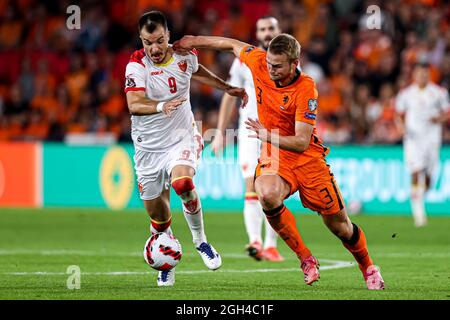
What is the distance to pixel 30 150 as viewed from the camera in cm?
2022

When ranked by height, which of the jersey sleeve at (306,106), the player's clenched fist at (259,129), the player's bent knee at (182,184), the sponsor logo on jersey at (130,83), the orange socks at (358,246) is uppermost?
the sponsor logo on jersey at (130,83)

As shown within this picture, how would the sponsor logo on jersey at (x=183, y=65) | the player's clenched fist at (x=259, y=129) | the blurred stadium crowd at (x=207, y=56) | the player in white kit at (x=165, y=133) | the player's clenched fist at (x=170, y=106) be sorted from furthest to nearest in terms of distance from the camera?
the blurred stadium crowd at (x=207, y=56) → the sponsor logo on jersey at (x=183, y=65) → the player in white kit at (x=165, y=133) → the player's clenched fist at (x=170, y=106) → the player's clenched fist at (x=259, y=129)

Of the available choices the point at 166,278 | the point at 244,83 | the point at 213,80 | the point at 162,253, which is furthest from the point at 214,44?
the point at 244,83

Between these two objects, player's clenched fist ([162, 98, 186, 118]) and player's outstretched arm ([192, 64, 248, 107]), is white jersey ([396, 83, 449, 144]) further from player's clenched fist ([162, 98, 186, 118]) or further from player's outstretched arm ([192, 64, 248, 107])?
player's clenched fist ([162, 98, 186, 118])

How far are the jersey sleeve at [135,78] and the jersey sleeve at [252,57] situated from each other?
883mm

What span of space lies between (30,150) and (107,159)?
150 cm

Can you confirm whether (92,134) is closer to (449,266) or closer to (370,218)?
(370,218)

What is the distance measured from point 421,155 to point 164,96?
8670 millimetres

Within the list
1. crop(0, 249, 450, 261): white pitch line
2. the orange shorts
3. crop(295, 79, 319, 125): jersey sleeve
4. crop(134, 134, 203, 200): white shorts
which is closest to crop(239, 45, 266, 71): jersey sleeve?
crop(295, 79, 319, 125): jersey sleeve

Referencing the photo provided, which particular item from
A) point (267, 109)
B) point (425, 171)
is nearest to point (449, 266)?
point (267, 109)

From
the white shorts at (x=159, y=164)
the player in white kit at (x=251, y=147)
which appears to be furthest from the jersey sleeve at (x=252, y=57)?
the player in white kit at (x=251, y=147)

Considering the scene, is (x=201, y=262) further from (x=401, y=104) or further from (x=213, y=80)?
(x=401, y=104)

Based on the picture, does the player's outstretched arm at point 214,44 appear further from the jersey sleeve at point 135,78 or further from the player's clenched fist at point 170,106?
the player's clenched fist at point 170,106

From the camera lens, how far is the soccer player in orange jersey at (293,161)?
8.62 metres
